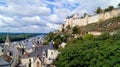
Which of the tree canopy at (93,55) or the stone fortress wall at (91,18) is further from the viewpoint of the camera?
the stone fortress wall at (91,18)

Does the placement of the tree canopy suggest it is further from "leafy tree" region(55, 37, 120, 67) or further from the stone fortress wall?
the stone fortress wall

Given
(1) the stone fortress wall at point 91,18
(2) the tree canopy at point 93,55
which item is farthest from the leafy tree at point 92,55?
(1) the stone fortress wall at point 91,18

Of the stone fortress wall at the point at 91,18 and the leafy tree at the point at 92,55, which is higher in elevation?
the stone fortress wall at the point at 91,18

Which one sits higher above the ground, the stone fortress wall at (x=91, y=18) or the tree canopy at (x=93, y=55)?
the stone fortress wall at (x=91, y=18)

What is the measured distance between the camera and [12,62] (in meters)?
69.2

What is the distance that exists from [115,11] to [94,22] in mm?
13339

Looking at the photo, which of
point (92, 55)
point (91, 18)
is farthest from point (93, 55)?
point (91, 18)

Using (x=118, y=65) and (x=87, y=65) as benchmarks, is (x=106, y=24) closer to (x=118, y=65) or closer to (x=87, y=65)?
(x=87, y=65)

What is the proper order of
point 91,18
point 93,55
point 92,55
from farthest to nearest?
point 91,18, point 92,55, point 93,55

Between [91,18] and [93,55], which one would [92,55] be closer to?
[93,55]

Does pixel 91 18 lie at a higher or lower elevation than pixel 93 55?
higher

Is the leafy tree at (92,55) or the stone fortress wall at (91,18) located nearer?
the leafy tree at (92,55)

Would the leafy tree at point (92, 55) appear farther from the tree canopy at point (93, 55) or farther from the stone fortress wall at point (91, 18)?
the stone fortress wall at point (91, 18)

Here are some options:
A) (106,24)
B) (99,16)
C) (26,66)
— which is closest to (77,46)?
(26,66)
